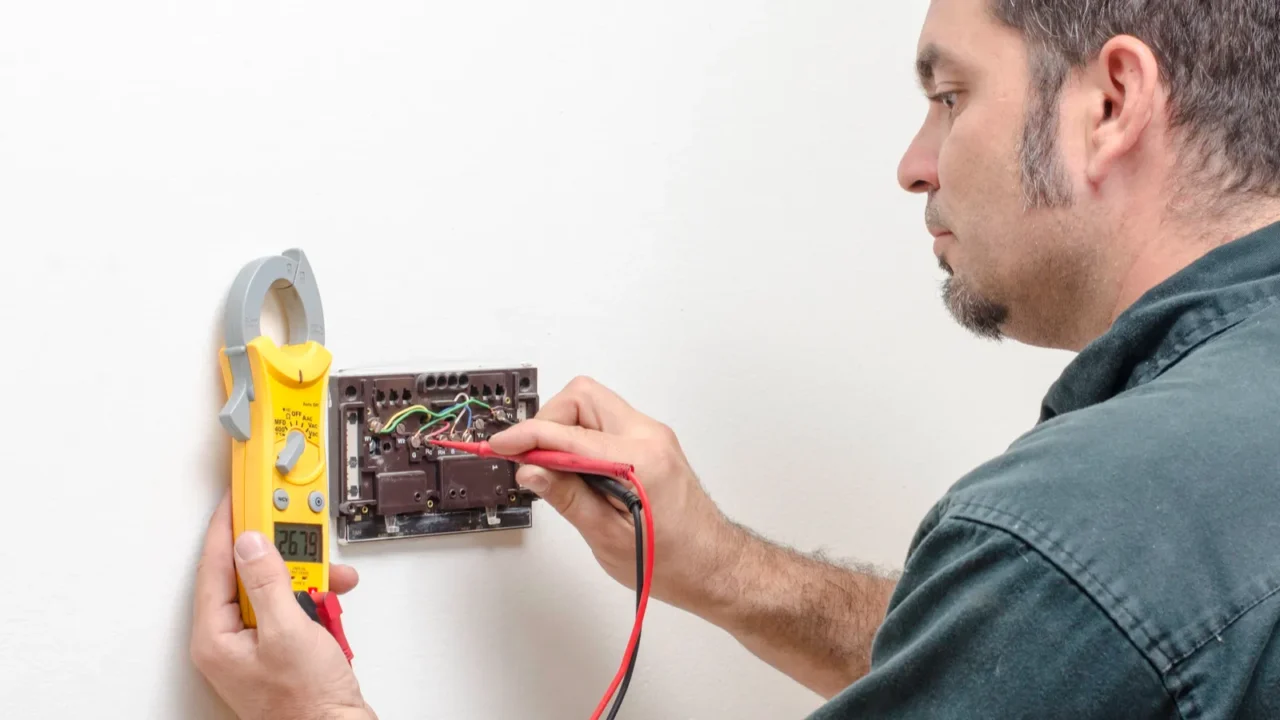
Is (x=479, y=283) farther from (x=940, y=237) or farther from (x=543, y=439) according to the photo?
(x=940, y=237)

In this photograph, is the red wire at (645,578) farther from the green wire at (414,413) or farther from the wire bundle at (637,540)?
the green wire at (414,413)

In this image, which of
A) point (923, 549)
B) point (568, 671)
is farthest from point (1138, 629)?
point (568, 671)

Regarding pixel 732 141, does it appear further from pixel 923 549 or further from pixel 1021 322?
pixel 923 549

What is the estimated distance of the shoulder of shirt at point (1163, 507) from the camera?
621mm

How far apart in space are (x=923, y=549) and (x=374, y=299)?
1.68 feet

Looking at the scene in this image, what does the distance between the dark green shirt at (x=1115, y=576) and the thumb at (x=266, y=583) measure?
408 mm

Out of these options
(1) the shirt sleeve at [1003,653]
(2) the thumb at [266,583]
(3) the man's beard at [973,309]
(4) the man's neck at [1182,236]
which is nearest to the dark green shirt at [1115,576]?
(1) the shirt sleeve at [1003,653]

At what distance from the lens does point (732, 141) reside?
1.13 meters

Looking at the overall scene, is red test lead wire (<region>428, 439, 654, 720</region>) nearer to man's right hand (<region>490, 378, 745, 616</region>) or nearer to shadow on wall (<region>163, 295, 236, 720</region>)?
man's right hand (<region>490, 378, 745, 616</region>)

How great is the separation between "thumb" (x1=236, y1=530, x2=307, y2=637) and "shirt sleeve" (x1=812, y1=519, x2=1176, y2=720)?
40 centimetres

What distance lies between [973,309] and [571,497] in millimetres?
406

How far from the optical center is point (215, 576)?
0.87m

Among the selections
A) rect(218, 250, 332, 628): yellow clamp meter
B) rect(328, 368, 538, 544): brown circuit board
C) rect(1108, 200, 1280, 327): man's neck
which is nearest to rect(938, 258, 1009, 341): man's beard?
rect(1108, 200, 1280, 327): man's neck

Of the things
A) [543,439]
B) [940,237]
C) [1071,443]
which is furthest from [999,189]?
[543,439]
